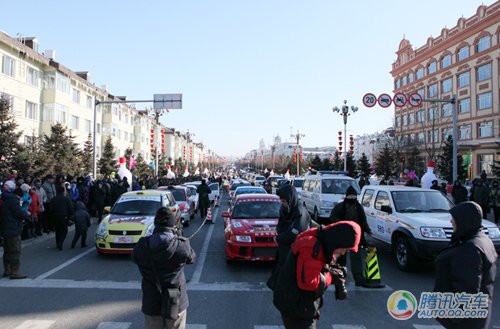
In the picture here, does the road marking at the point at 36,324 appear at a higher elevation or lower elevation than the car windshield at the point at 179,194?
lower

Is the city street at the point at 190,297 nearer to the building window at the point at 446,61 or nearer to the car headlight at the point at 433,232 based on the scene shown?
the car headlight at the point at 433,232

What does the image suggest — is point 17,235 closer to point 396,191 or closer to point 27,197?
point 27,197

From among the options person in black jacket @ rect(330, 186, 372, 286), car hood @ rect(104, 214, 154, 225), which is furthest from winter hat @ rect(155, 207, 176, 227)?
car hood @ rect(104, 214, 154, 225)

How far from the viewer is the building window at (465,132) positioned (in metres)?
52.4

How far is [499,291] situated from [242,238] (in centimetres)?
494

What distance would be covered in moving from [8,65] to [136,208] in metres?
24.5

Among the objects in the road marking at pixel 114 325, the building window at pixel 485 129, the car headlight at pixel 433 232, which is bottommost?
the road marking at pixel 114 325

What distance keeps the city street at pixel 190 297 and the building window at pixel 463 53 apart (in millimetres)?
52803

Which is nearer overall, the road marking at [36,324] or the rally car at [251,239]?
the road marking at [36,324]

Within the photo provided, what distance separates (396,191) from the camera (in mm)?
9719

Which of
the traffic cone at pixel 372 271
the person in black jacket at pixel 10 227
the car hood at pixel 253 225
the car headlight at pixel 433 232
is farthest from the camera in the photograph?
the car hood at pixel 253 225

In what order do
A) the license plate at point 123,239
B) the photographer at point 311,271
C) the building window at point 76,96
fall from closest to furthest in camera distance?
1. the photographer at point 311,271
2. the license plate at point 123,239
3. the building window at point 76,96

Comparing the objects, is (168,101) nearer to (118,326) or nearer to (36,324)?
(36,324)

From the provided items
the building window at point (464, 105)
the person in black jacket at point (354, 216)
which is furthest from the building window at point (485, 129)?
the person in black jacket at point (354, 216)
